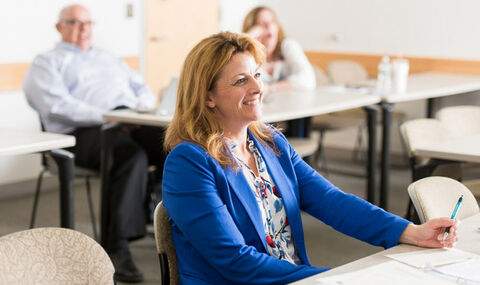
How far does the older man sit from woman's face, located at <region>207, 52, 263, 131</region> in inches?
72.2

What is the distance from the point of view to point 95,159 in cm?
455

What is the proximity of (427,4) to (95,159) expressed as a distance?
3406 mm

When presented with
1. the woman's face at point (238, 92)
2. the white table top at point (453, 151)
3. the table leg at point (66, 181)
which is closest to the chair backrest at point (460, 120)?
the white table top at point (453, 151)

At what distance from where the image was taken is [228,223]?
7.00ft

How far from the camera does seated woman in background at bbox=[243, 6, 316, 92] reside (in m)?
5.45

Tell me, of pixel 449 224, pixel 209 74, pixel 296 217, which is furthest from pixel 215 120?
pixel 449 224

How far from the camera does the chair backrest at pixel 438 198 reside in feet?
8.19

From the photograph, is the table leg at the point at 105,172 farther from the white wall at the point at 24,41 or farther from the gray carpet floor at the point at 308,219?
the white wall at the point at 24,41

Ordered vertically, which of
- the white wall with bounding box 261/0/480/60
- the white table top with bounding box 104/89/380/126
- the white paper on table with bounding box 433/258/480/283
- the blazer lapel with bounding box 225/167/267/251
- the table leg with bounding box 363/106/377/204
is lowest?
the table leg with bounding box 363/106/377/204

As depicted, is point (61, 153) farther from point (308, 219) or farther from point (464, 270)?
point (464, 270)

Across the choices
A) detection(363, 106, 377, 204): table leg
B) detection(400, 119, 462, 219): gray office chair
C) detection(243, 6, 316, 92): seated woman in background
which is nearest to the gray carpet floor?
detection(363, 106, 377, 204): table leg

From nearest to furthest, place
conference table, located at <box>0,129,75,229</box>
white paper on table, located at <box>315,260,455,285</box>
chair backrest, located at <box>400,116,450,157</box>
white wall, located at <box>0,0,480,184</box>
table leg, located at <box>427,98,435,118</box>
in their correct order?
white paper on table, located at <box>315,260,455,285</box>
conference table, located at <box>0,129,75,229</box>
chair backrest, located at <box>400,116,450,157</box>
white wall, located at <box>0,0,480,184</box>
table leg, located at <box>427,98,435,118</box>

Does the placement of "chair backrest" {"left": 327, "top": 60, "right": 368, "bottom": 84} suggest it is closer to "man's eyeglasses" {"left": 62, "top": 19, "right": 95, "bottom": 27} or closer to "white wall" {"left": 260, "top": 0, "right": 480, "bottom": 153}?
"white wall" {"left": 260, "top": 0, "right": 480, "bottom": 153}

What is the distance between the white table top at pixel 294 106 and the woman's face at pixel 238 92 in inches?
71.3
